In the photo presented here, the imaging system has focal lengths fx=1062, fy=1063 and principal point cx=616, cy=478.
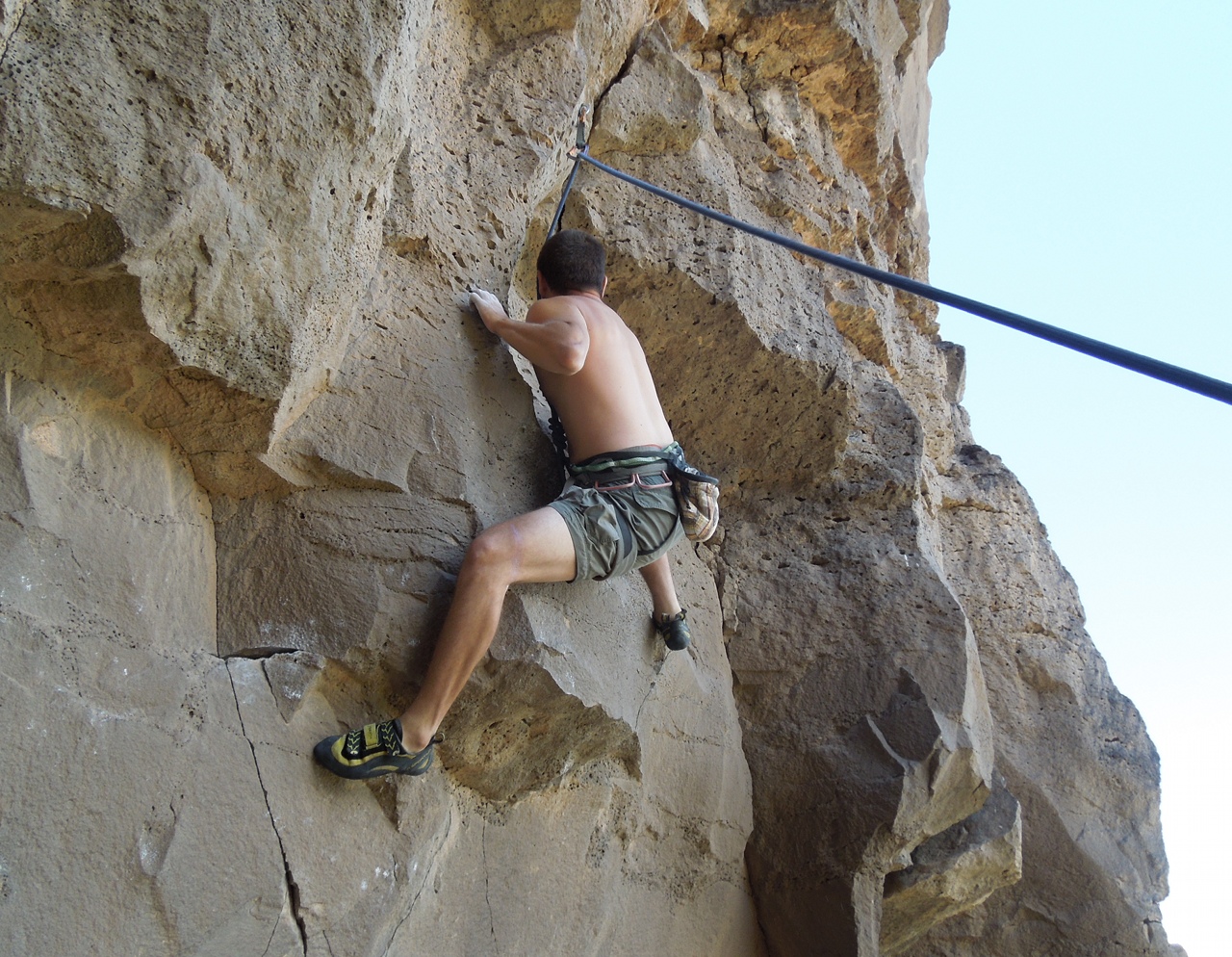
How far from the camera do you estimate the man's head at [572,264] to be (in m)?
3.06

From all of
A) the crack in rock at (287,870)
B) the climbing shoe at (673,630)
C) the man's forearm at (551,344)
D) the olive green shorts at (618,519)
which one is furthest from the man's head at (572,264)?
the crack in rock at (287,870)

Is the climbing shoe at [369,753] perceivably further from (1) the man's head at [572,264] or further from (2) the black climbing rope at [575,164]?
(2) the black climbing rope at [575,164]

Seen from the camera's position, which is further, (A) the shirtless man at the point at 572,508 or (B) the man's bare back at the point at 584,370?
(B) the man's bare back at the point at 584,370

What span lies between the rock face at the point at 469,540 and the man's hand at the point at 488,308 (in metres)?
0.07

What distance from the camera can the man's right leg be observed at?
8.00ft

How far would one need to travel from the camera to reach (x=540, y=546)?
8.47 feet

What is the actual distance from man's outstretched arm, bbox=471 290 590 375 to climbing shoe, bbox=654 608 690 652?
0.82m

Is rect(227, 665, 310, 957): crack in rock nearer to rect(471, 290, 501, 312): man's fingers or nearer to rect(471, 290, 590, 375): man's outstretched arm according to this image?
rect(471, 290, 590, 375): man's outstretched arm

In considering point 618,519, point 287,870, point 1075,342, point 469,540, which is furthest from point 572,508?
point 1075,342

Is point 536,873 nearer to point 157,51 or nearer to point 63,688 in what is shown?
point 63,688

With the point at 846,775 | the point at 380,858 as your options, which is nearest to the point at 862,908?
the point at 846,775

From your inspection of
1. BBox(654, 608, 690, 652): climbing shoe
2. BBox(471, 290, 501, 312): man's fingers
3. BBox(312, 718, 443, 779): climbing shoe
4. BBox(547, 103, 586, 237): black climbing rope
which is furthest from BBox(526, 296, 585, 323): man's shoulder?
BBox(312, 718, 443, 779): climbing shoe

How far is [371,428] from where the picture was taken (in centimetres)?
272

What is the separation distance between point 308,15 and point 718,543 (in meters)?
2.32
